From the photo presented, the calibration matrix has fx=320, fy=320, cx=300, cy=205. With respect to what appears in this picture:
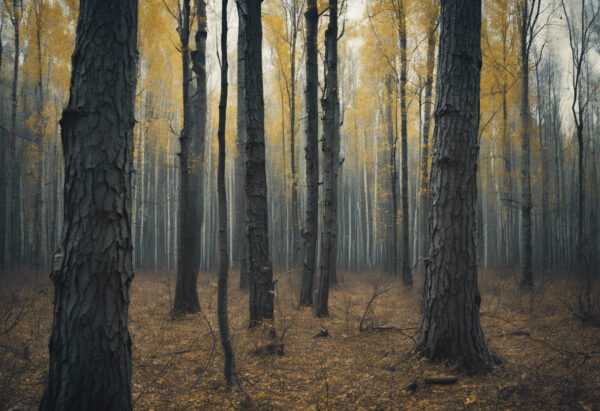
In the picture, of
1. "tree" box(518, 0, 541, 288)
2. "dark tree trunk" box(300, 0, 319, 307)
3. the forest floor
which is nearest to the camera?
the forest floor

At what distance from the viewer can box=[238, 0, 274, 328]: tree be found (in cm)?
480

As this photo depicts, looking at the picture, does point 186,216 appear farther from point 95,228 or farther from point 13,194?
point 13,194

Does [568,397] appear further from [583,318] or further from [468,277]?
[583,318]

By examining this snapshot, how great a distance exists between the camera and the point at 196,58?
23.2 feet

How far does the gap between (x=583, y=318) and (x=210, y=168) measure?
706 inches

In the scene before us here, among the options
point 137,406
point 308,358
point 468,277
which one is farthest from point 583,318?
point 137,406

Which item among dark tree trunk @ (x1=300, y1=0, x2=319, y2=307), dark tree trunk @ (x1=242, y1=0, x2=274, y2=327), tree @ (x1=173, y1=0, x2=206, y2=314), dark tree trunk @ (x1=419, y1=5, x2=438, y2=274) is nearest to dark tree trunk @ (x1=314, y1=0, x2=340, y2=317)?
dark tree trunk @ (x1=300, y1=0, x2=319, y2=307)

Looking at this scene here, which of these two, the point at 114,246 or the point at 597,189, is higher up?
the point at 597,189

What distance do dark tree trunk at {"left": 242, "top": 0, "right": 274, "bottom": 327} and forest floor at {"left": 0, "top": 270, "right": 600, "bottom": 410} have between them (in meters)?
0.54

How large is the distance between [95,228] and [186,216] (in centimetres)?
480

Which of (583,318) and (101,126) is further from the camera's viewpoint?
(583,318)

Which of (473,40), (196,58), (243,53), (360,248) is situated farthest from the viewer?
(360,248)

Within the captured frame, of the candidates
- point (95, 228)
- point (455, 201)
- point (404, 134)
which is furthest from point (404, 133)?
point (95, 228)

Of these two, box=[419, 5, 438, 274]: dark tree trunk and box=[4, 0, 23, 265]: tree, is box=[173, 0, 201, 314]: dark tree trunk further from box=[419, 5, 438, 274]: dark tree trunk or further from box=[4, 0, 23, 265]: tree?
box=[4, 0, 23, 265]: tree
